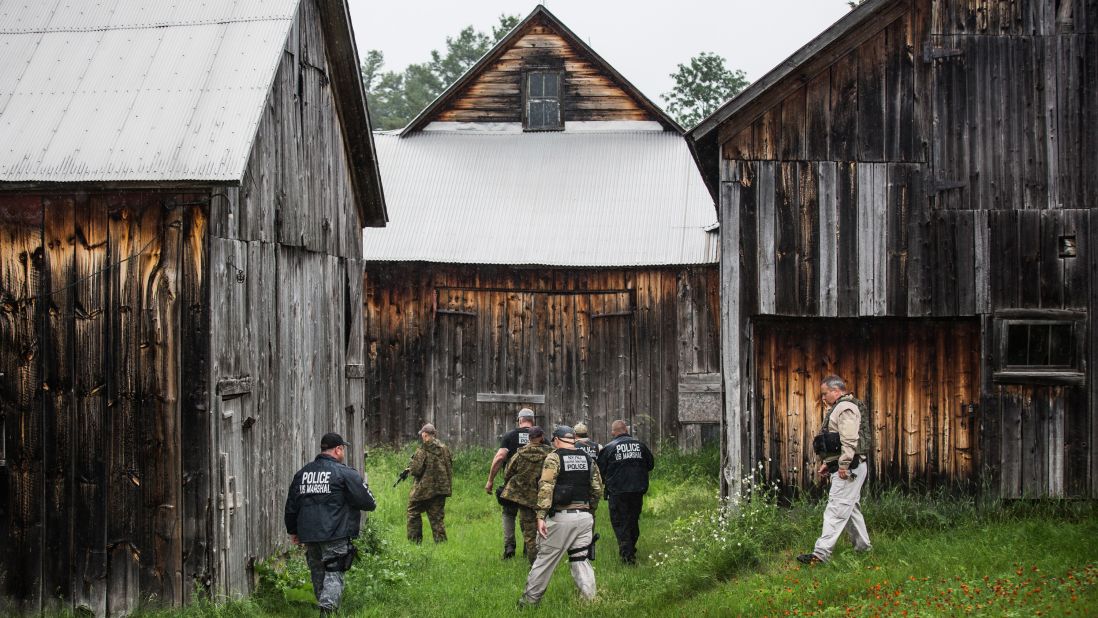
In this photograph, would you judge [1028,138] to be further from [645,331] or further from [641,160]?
[641,160]

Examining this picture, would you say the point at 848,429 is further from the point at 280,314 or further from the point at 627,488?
the point at 280,314

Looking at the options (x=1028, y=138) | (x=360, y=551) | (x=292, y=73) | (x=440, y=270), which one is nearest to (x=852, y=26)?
(x=1028, y=138)

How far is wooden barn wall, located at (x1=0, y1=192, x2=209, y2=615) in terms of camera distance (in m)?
9.14

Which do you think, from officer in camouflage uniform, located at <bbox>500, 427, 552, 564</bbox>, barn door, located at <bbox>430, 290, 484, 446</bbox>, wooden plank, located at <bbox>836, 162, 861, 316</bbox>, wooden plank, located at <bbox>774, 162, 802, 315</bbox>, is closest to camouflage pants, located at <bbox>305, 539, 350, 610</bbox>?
officer in camouflage uniform, located at <bbox>500, 427, 552, 564</bbox>

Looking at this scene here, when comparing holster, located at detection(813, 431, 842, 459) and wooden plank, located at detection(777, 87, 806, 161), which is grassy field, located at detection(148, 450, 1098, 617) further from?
wooden plank, located at detection(777, 87, 806, 161)

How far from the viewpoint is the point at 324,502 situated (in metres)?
9.60

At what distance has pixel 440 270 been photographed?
2006cm

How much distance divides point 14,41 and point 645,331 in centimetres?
1178

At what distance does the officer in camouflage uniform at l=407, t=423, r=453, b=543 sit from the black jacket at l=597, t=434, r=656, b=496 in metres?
2.24

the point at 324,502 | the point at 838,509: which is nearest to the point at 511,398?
the point at 838,509

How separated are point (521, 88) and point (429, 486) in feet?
38.9

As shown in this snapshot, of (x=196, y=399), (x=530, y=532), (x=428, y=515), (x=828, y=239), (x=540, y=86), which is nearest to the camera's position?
(x=196, y=399)

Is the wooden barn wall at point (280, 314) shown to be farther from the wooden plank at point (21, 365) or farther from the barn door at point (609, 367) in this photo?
the barn door at point (609, 367)

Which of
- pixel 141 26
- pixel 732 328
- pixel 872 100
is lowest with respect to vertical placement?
pixel 732 328
